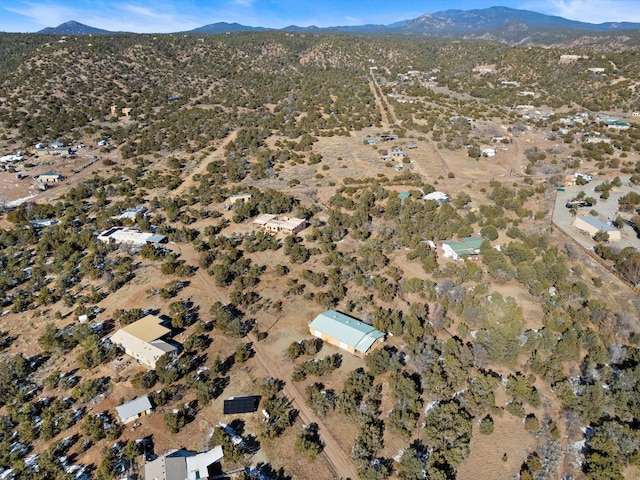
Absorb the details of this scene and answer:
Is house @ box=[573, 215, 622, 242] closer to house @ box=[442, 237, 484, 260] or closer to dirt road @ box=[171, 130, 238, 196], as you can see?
house @ box=[442, 237, 484, 260]

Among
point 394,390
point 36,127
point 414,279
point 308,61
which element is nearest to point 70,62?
point 36,127

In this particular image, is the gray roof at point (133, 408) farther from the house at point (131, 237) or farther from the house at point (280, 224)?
the house at point (280, 224)

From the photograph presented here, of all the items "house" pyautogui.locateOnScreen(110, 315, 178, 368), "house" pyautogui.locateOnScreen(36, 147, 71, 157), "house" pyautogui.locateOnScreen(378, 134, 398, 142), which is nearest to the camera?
"house" pyautogui.locateOnScreen(110, 315, 178, 368)

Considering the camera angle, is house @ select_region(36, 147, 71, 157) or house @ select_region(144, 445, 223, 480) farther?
house @ select_region(36, 147, 71, 157)

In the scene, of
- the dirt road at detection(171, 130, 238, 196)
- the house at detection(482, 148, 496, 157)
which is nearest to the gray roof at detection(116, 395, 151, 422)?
the dirt road at detection(171, 130, 238, 196)

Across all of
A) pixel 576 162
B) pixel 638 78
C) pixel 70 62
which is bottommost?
pixel 576 162

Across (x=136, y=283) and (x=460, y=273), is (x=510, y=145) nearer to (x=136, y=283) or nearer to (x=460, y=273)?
(x=460, y=273)

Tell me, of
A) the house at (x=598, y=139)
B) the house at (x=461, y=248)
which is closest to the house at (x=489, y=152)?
the house at (x=598, y=139)
